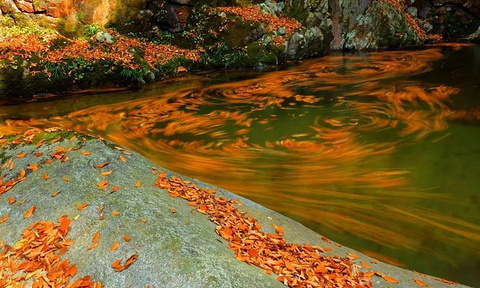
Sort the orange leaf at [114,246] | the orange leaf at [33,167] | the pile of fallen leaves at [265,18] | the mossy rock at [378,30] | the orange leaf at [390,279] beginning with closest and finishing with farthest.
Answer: the orange leaf at [114,246] → the orange leaf at [390,279] → the orange leaf at [33,167] → the pile of fallen leaves at [265,18] → the mossy rock at [378,30]

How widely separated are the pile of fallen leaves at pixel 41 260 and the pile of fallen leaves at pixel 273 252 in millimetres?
1047

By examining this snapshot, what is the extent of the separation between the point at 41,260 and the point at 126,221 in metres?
0.67

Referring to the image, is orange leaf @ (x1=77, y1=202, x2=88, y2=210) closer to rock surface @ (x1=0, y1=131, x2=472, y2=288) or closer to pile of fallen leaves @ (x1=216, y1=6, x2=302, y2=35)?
rock surface @ (x1=0, y1=131, x2=472, y2=288)

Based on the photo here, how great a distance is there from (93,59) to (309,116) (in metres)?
6.97

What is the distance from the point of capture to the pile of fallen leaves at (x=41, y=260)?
2541 millimetres

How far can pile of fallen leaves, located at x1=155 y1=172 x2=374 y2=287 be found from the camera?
2637mm

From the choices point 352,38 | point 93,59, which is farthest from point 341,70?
point 93,59

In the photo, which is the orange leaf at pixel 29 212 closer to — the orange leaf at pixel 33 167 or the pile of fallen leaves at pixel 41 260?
the pile of fallen leaves at pixel 41 260

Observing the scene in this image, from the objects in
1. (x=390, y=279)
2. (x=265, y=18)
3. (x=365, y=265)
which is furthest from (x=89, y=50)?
(x=390, y=279)

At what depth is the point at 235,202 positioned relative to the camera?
3881 mm

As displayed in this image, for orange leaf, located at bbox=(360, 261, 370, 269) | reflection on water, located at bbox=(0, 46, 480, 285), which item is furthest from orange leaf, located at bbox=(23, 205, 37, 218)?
orange leaf, located at bbox=(360, 261, 370, 269)

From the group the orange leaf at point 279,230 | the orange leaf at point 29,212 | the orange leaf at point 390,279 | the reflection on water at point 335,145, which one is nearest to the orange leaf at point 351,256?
the orange leaf at point 390,279

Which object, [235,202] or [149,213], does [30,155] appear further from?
[235,202]

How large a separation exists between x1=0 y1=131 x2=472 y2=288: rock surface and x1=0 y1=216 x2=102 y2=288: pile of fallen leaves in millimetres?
65
